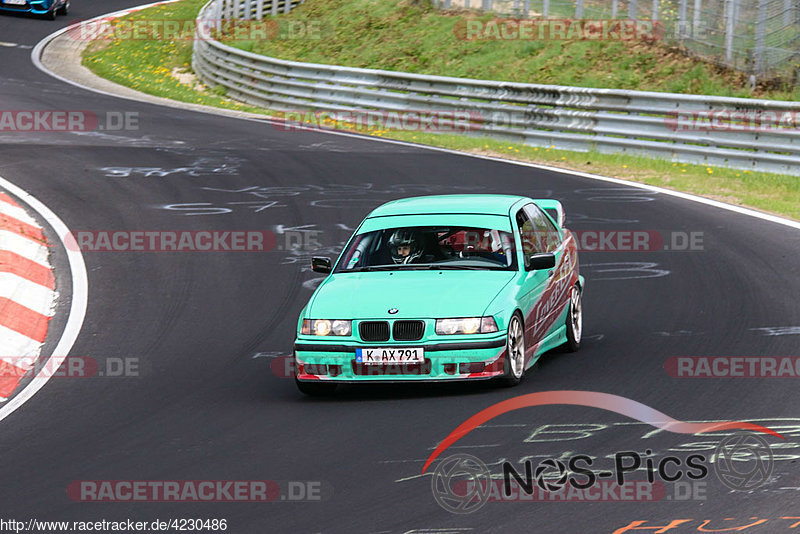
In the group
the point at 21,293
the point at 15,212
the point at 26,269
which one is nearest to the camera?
the point at 21,293

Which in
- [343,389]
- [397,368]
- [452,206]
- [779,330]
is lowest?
[343,389]

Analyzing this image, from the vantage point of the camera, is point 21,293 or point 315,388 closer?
point 315,388

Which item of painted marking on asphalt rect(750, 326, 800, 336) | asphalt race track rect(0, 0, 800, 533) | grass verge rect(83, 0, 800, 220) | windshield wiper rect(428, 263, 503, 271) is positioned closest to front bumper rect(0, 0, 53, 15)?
grass verge rect(83, 0, 800, 220)

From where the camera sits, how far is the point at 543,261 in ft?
31.7

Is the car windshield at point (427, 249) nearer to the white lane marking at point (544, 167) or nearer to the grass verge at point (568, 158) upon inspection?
the white lane marking at point (544, 167)

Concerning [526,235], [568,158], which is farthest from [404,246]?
[568,158]

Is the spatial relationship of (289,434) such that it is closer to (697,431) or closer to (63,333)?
(697,431)

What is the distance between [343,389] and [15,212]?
767 cm

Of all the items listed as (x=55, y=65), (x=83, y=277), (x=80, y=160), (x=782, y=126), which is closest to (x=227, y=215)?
(x=83, y=277)

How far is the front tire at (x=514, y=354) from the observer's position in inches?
352

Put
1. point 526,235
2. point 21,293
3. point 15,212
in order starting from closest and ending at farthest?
point 526,235 → point 21,293 → point 15,212

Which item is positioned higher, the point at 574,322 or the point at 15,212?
the point at 574,322

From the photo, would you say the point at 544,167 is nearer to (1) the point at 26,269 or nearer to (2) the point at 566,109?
(2) the point at 566,109

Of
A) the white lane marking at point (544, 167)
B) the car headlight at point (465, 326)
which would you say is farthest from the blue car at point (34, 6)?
the car headlight at point (465, 326)
